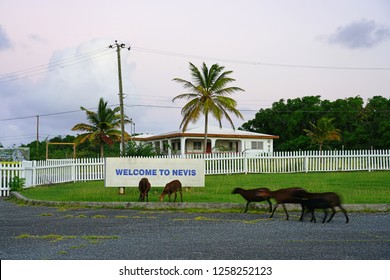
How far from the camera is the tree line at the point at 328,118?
53.1 metres

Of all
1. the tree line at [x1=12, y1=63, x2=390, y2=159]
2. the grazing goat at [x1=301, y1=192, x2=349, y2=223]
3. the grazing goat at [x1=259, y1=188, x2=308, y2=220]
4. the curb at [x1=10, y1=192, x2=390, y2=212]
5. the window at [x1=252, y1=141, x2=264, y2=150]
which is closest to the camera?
the grazing goat at [x1=301, y1=192, x2=349, y2=223]

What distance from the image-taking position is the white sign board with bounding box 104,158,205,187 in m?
14.3

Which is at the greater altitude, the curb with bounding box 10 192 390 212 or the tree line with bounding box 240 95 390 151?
the tree line with bounding box 240 95 390 151

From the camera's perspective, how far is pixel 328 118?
197 ft

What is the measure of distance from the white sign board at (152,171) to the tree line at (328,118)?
39.7 m

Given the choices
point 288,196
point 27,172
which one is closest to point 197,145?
point 27,172

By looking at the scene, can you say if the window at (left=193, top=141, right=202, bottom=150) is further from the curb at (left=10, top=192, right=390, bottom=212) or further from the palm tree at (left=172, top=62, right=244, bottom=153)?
the curb at (left=10, top=192, right=390, bottom=212)

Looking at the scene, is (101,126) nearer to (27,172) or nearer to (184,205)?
(27,172)

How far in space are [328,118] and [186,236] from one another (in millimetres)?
55065

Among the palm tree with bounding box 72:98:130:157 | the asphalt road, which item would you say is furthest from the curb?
the palm tree with bounding box 72:98:130:157

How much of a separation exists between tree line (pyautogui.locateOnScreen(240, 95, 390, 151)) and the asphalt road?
1705 inches

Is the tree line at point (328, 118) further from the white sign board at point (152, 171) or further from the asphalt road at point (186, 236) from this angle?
the asphalt road at point (186, 236)

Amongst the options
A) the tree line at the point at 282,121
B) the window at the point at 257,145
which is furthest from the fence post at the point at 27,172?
the window at the point at 257,145

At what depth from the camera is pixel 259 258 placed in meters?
6.08
